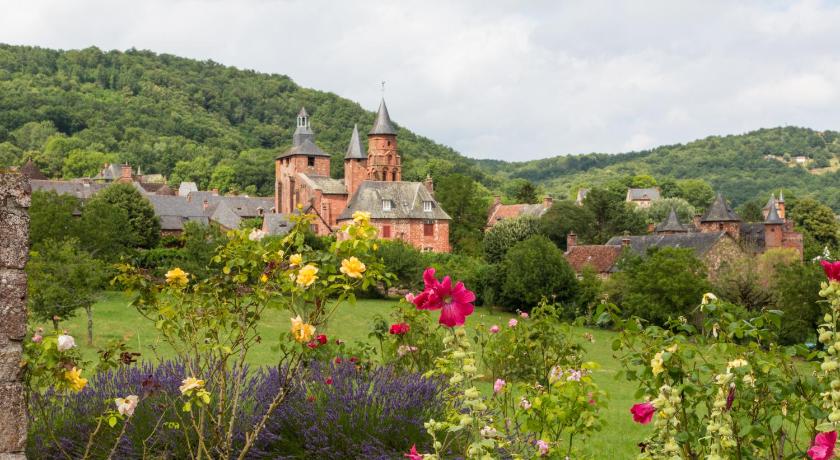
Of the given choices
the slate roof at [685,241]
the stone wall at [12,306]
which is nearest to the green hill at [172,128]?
the slate roof at [685,241]

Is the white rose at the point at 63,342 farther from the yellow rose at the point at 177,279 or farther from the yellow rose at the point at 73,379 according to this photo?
the yellow rose at the point at 177,279

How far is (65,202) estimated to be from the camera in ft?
150

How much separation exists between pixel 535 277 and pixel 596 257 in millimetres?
14627

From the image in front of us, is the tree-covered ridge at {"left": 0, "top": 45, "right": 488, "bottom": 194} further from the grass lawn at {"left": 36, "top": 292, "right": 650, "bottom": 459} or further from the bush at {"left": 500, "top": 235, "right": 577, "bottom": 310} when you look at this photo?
the grass lawn at {"left": 36, "top": 292, "right": 650, "bottom": 459}

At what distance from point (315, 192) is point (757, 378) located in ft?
225

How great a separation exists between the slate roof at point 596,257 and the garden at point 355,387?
167 feet

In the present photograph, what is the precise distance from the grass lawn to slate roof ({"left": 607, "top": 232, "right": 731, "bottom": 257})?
15655 millimetres

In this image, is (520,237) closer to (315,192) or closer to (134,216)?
(315,192)

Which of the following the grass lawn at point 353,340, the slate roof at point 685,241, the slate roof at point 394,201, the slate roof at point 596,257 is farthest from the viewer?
the slate roof at point 394,201

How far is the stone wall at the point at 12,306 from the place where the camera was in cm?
414

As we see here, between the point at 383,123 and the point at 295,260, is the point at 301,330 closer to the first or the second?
the point at 295,260

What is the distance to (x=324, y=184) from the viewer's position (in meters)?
74.5

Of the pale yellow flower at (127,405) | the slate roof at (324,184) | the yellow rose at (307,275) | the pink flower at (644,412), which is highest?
the slate roof at (324,184)

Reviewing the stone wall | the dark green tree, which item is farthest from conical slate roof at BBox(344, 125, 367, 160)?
the stone wall
